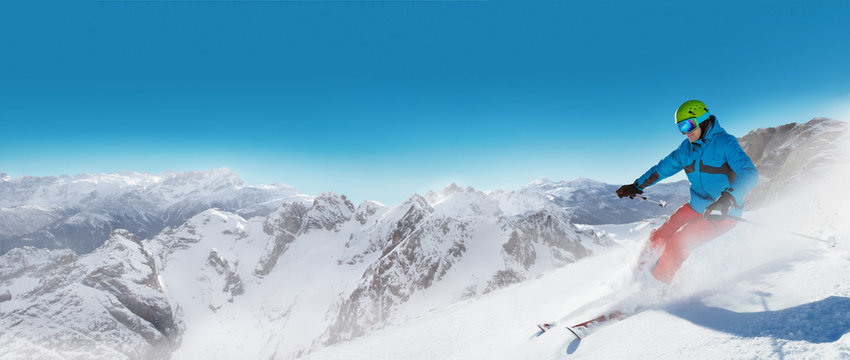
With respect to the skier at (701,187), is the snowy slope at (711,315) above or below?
below

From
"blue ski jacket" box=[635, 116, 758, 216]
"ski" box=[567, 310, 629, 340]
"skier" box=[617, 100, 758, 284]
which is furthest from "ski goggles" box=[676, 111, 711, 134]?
"ski" box=[567, 310, 629, 340]

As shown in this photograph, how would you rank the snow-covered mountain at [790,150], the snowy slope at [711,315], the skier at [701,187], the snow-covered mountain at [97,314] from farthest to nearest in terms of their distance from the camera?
the snow-covered mountain at [97,314]
the snow-covered mountain at [790,150]
the skier at [701,187]
the snowy slope at [711,315]

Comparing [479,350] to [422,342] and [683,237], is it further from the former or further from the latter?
[683,237]

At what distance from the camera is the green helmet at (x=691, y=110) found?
6.10 m

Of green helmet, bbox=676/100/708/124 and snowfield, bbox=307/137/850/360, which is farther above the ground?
green helmet, bbox=676/100/708/124

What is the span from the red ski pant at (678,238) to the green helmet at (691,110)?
166 centimetres

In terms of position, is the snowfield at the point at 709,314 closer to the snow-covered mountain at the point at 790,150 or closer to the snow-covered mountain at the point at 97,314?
the snow-covered mountain at the point at 790,150

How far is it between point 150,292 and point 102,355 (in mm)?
36751

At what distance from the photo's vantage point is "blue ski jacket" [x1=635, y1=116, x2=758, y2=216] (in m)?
5.61

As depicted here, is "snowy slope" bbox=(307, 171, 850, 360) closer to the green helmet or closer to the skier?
the skier

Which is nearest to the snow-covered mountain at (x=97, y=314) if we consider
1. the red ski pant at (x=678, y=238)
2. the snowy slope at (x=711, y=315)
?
the snowy slope at (x=711, y=315)

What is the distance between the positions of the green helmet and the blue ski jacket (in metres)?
0.24

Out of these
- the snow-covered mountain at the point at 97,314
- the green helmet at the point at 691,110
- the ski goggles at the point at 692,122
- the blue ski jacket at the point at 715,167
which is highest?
the green helmet at the point at 691,110

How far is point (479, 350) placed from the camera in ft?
18.1
